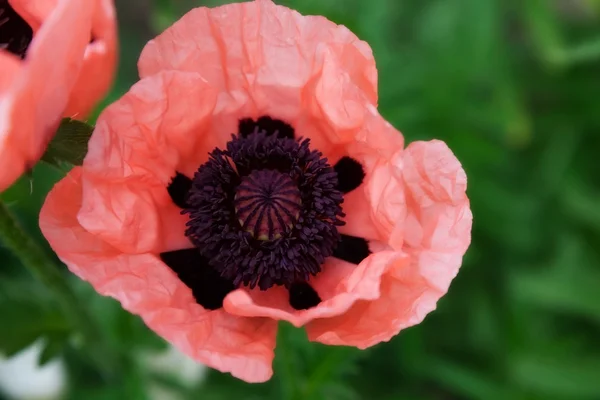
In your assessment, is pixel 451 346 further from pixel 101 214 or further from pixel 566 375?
pixel 101 214

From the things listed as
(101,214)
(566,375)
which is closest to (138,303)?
(101,214)

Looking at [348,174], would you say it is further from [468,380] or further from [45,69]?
[468,380]

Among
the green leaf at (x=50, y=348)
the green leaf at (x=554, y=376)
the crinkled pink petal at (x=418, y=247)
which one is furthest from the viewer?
the green leaf at (x=554, y=376)

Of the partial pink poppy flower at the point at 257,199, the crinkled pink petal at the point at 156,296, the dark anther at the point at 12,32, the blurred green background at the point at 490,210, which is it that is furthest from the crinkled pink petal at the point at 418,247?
the blurred green background at the point at 490,210

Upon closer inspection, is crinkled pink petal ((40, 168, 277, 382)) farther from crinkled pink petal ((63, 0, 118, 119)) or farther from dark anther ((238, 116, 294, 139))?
dark anther ((238, 116, 294, 139))

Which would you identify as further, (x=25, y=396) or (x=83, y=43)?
(x=25, y=396)

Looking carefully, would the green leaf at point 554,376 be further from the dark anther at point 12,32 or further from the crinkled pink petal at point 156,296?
the dark anther at point 12,32
